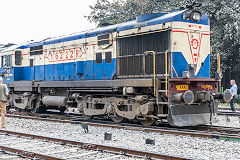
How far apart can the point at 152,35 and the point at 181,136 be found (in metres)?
3.47

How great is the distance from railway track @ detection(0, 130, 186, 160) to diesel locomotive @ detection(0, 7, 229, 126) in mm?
3018

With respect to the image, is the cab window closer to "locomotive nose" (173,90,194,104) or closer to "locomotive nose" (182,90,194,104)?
"locomotive nose" (173,90,194,104)

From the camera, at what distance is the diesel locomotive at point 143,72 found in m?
9.63

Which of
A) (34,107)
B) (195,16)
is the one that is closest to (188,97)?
(195,16)

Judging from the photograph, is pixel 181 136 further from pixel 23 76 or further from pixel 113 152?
pixel 23 76

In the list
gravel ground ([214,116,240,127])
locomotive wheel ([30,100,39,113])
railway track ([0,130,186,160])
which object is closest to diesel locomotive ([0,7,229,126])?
locomotive wheel ([30,100,39,113])

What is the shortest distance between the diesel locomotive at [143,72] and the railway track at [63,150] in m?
3.02

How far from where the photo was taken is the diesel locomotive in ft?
31.6

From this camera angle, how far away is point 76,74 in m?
13.1

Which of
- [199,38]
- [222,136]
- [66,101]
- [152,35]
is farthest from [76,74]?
[222,136]

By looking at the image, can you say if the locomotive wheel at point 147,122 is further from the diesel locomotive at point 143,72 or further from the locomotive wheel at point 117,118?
the locomotive wheel at point 117,118

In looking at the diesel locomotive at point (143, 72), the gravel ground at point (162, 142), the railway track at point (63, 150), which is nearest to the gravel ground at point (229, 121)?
the diesel locomotive at point (143, 72)

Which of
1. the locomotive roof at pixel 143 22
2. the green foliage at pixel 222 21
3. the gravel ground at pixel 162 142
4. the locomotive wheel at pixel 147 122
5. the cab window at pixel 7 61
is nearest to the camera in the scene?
the gravel ground at pixel 162 142

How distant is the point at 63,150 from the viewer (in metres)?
6.92
